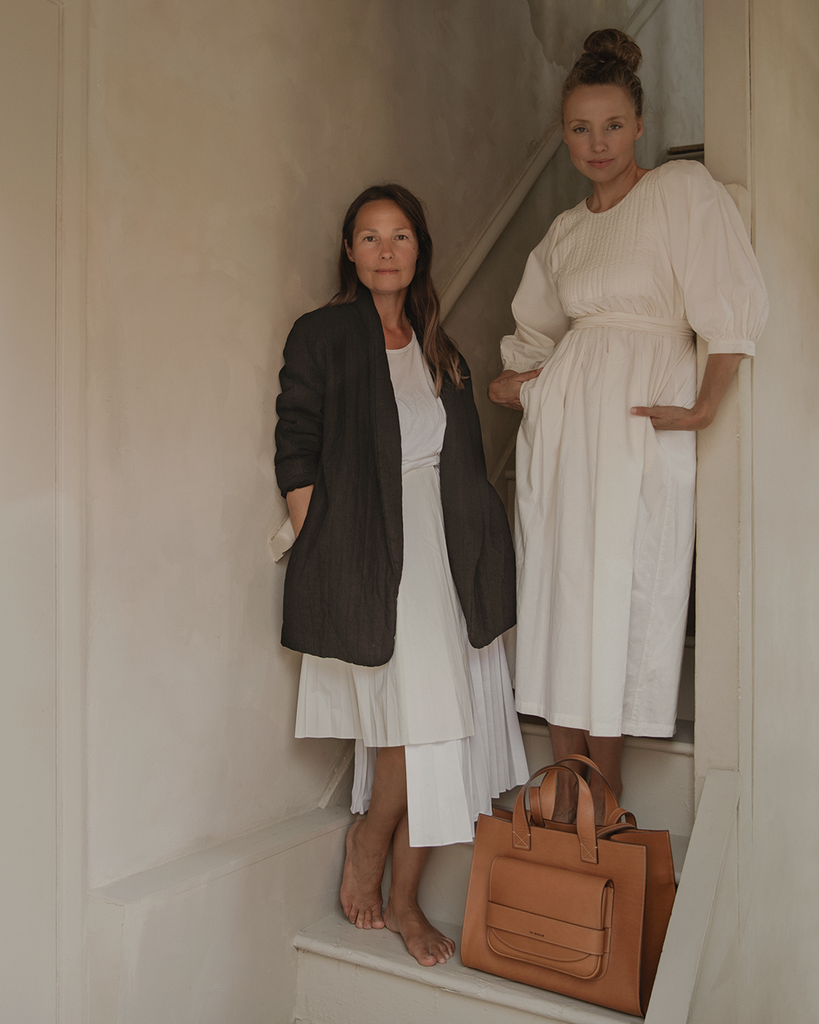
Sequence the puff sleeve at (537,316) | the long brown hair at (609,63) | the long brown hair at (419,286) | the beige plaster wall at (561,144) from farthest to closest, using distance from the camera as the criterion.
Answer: the beige plaster wall at (561,144), the puff sleeve at (537,316), the long brown hair at (419,286), the long brown hair at (609,63)

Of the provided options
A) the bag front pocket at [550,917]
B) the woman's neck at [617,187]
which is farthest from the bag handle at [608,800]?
the woman's neck at [617,187]

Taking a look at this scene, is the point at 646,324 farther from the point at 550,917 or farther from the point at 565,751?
the point at 550,917

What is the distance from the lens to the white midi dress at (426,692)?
72.7 inches

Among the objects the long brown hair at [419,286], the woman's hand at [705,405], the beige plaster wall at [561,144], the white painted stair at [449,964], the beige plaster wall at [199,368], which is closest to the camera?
the beige plaster wall at [199,368]

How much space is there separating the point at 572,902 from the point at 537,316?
4.38ft

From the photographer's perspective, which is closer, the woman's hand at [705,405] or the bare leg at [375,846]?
the woman's hand at [705,405]

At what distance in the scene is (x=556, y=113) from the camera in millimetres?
3254

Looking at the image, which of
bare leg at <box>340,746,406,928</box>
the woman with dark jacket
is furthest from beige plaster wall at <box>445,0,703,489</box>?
bare leg at <box>340,746,406,928</box>

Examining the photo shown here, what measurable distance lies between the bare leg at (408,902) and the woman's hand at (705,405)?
0.99m

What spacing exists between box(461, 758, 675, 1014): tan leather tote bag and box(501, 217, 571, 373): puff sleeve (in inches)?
39.0

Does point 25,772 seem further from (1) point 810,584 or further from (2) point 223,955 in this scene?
(1) point 810,584

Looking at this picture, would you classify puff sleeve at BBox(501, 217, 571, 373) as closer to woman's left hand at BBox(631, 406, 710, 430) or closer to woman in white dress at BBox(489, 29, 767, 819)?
woman in white dress at BBox(489, 29, 767, 819)

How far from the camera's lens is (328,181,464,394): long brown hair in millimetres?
2068

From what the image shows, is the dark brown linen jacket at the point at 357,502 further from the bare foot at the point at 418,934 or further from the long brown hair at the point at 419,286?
the bare foot at the point at 418,934
